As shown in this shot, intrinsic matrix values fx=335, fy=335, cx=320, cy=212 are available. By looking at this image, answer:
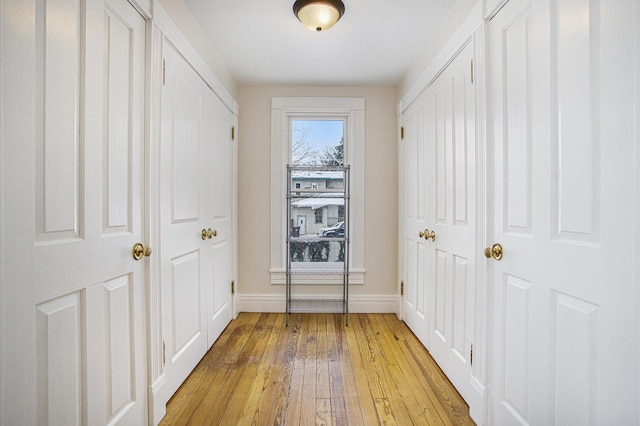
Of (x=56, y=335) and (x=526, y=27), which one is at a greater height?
(x=526, y=27)

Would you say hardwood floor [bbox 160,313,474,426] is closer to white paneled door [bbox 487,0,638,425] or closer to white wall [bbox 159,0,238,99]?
white paneled door [bbox 487,0,638,425]

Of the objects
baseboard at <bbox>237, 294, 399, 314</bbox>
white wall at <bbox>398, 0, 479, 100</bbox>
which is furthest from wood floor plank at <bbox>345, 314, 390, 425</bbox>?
white wall at <bbox>398, 0, 479, 100</bbox>

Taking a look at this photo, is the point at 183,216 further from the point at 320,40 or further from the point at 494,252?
the point at 494,252

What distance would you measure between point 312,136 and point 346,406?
2.55 m

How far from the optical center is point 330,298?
346 centimetres

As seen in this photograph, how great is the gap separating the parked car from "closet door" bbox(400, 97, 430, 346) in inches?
24.9

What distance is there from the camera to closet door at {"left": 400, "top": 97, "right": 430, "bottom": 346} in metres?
2.66

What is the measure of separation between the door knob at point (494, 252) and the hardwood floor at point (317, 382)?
0.86 metres

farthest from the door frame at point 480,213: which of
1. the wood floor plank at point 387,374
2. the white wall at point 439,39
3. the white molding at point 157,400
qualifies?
the white molding at point 157,400

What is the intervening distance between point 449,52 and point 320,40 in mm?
947

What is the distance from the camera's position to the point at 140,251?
1.54 meters

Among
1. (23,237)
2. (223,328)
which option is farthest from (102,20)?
(223,328)

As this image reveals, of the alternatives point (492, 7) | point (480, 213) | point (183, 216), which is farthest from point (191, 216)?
point (492, 7)

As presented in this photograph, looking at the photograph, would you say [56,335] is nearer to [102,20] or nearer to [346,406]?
[102,20]
